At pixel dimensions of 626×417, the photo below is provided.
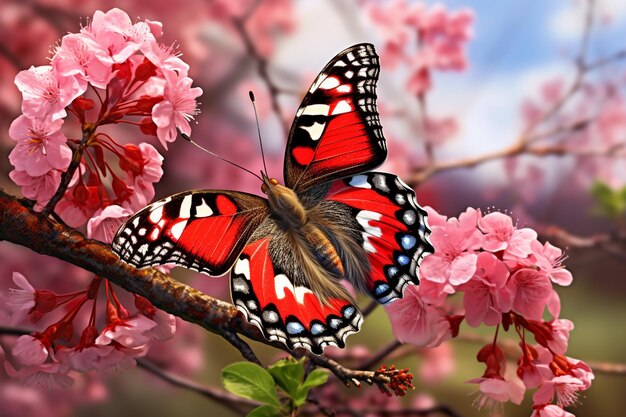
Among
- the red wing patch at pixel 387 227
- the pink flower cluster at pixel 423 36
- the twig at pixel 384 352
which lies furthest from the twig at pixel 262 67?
the red wing patch at pixel 387 227

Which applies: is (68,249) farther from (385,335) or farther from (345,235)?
(385,335)

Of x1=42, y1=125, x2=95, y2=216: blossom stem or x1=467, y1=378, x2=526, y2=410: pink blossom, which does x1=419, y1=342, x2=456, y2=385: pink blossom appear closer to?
x1=467, y1=378, x2=526, y2=410: pink blossom

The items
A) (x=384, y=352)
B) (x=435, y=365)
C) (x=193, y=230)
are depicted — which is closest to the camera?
(x=193, y=230)

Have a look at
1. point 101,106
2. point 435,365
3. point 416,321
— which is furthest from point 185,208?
point 435,365

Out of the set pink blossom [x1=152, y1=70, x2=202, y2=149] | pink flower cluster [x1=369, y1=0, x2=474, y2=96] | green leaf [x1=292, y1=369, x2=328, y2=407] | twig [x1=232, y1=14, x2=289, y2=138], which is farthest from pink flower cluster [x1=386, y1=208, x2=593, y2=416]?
pink flower cluster [x1=369, y1=0, x2=474, y2=96]

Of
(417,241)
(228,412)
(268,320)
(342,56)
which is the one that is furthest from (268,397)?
(228,412)

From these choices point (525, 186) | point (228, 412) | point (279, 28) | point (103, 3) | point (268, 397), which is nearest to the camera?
point (268, 397)

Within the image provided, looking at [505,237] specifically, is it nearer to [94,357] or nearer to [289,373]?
[289,373]

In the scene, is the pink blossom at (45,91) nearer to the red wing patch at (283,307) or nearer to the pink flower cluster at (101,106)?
the pink flower cluster at (101,106)
